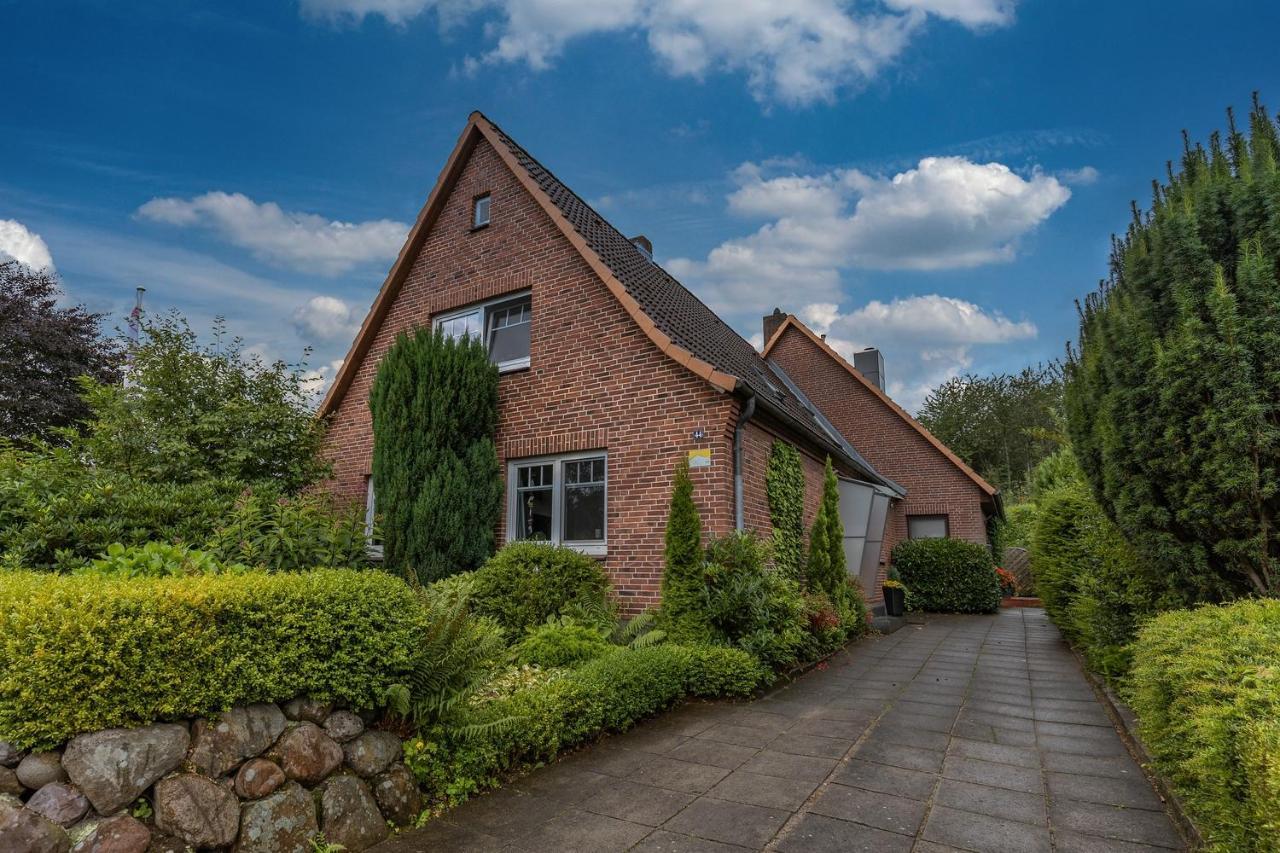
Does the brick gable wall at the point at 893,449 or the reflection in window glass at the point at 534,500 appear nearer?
the reflection in window glass at the point at 534,500

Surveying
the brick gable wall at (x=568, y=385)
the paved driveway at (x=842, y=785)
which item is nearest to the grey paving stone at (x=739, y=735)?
the paved driveway at (x=842, y=785)

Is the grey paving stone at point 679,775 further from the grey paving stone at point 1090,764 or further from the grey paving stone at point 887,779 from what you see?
the grey paving stone at point 1090,764

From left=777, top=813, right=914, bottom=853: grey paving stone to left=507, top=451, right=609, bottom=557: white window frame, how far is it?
200 inches

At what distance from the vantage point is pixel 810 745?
5.05m

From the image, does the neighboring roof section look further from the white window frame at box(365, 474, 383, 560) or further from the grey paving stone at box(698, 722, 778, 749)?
the grey paving stone at box(698, 722, 778, 749)

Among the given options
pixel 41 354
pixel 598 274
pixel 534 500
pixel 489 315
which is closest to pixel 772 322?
pixel 489 315

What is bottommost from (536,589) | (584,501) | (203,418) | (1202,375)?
(536,589)

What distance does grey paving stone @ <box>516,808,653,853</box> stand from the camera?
3.34m

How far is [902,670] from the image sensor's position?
8.25 metres

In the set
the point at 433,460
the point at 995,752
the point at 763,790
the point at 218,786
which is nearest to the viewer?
the point at 218,786

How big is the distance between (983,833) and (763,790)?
1.27m

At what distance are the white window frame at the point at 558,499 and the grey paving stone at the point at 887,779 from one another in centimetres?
446

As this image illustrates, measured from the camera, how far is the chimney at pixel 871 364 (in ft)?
73.9

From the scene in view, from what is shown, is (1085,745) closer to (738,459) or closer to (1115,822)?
(1115,822)
